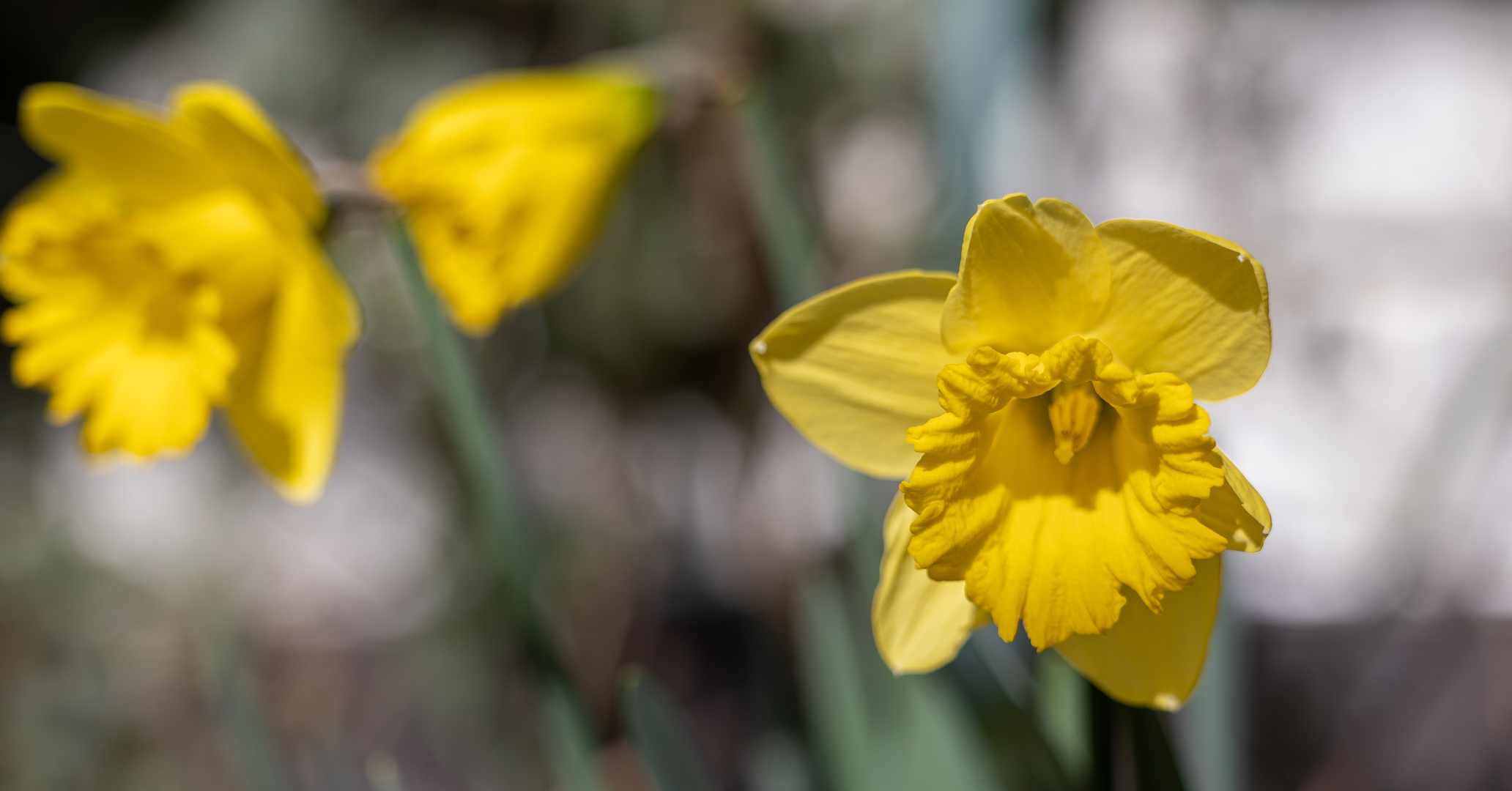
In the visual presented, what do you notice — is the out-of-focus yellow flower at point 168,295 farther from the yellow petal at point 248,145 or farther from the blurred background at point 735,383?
the blurred background at point 735,383

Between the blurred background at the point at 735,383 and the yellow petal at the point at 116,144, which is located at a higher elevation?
the yellow petal at the point at 116,144

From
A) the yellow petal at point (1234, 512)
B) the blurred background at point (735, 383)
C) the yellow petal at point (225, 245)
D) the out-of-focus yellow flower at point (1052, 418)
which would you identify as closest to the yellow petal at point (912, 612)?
the out-of-focus yellow flower at point (1052, 418)

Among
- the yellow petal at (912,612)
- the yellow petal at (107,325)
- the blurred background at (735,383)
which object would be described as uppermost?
the yellow petal at (107,325)

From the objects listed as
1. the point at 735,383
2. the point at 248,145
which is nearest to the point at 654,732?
the point at 248,145

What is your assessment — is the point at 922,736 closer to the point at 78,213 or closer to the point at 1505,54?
the point at 78,213

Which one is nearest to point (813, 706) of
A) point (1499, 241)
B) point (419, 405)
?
point (419, 405)
